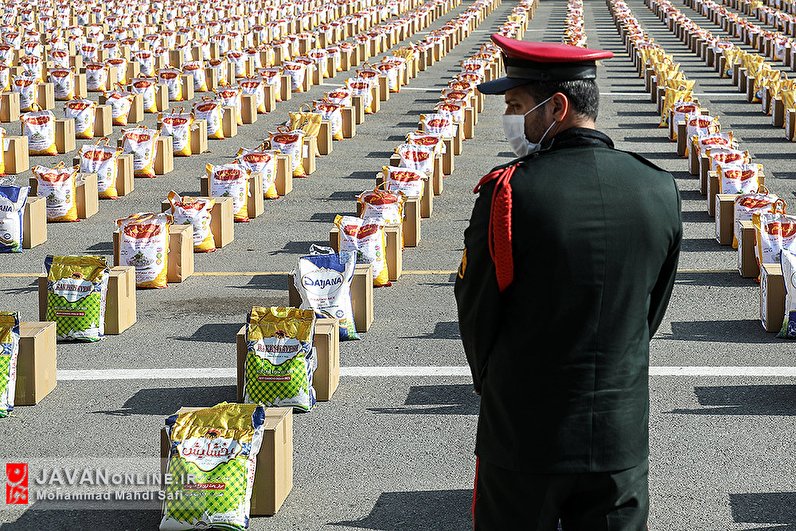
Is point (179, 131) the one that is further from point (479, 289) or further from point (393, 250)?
point (479, 289)

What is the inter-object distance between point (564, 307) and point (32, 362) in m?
5.12

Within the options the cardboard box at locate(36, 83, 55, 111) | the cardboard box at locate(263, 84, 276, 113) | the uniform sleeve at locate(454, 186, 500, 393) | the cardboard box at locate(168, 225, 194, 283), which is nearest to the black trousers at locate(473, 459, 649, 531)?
Answer: the uniform sleeve at locate(454, 186, 500, 393)

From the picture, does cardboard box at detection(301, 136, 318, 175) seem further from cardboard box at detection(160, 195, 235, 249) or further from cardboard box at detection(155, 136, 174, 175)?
cardboard box at detection(160, 195, 235, 249)

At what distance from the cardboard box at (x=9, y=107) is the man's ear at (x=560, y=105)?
19.3 m

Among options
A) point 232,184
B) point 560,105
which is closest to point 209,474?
point 560,105

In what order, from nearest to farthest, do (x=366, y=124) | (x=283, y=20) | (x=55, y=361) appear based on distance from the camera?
(x=55, y=361), (x=366, y=124), (x=283, y=20)

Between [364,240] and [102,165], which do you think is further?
[102,165]

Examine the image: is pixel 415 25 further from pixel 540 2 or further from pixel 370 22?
pixel 540 2

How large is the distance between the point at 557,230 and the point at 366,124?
63.1ft

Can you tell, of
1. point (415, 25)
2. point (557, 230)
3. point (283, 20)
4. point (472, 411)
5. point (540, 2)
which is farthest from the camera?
point (540, 2)

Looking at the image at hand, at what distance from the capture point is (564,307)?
11.4 feet

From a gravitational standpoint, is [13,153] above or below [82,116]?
below

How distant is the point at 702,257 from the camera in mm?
12203

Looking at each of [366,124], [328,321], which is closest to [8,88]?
[366,124]
